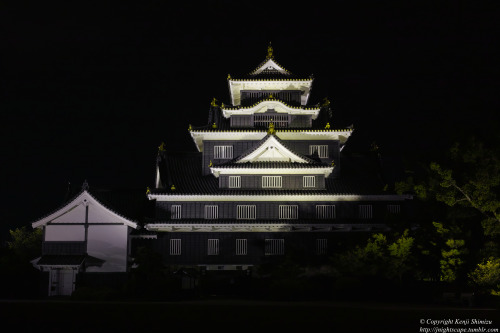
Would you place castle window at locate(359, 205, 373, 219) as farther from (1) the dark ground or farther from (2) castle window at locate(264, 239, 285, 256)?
(1) the dark ground

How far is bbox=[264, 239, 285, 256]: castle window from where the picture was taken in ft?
139

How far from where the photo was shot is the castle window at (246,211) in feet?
141

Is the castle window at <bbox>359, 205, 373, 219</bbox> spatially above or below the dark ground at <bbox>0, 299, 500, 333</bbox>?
above

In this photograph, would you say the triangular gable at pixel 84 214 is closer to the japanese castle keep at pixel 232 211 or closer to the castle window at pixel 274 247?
the japanese castle keep at pixel 232 211

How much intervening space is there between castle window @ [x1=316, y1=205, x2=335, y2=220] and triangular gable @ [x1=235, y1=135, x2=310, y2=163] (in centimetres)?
392

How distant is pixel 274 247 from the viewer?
140ft

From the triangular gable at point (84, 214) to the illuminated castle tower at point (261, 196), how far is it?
268 cm

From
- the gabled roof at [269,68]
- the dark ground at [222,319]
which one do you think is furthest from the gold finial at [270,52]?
the dark ground at [222,319]

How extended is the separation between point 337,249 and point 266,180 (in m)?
7.86

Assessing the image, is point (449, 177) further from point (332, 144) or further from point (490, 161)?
point (332, 144)

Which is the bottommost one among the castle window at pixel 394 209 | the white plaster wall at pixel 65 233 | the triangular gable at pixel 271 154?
the white plaster wall at pixel 65 233

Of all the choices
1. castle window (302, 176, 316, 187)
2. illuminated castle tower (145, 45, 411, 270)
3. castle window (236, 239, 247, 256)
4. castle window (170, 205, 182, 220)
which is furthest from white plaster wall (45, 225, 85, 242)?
castle window (302, 176, 316, 187)

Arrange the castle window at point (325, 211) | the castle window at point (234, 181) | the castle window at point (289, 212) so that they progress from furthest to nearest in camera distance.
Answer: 1. the castle window at point (234, 181)
2. the castle window at point (325, 211)
3. the castle window at point (289, 212)

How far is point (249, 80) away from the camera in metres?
48.8
